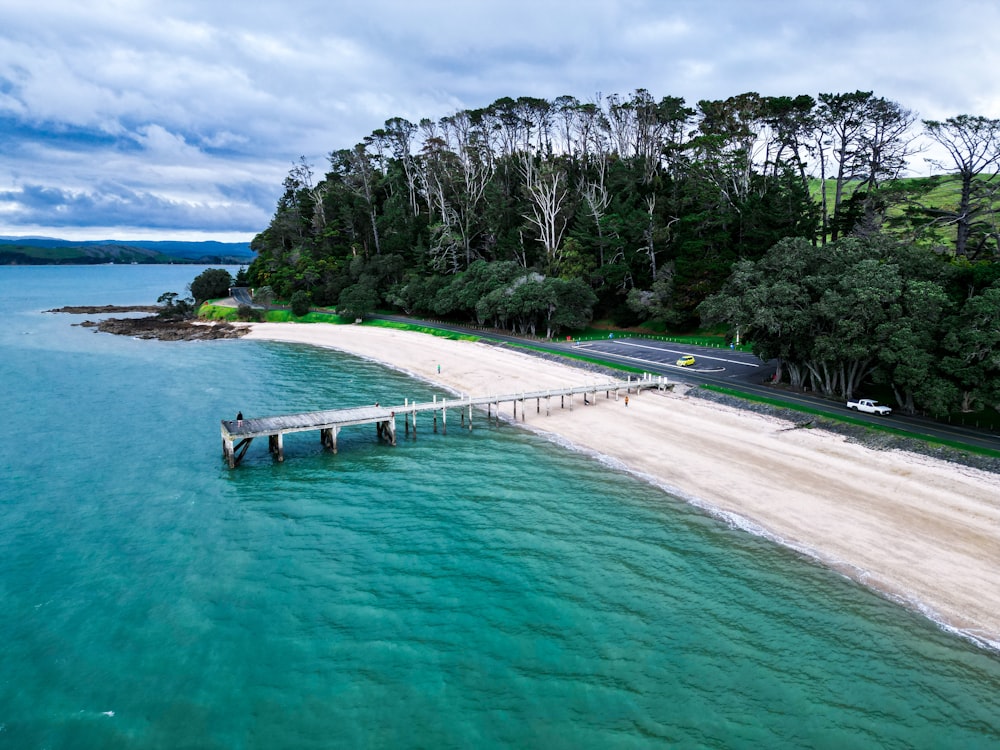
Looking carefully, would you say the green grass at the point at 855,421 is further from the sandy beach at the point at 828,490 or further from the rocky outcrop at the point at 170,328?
the rocky outcrop at the point at 170,328

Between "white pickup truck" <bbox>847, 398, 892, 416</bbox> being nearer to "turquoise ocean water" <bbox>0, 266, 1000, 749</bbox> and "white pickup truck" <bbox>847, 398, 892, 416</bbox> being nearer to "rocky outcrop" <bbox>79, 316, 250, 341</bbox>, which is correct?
"turquoise ocean water" <bbox>0, 266, 1000, 749</bbox>

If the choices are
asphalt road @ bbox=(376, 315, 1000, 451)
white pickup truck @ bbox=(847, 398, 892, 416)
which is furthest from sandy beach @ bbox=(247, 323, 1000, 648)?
white pickup truck @ bbox=(847, 398, 892, 416)

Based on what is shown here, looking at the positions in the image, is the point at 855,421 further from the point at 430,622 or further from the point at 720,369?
the point at 430,622

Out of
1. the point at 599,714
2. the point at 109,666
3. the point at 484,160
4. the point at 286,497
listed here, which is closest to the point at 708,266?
the point at 484,160

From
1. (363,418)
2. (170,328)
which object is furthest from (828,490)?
(170,328)

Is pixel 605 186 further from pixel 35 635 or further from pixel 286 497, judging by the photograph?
pixel 35 635
